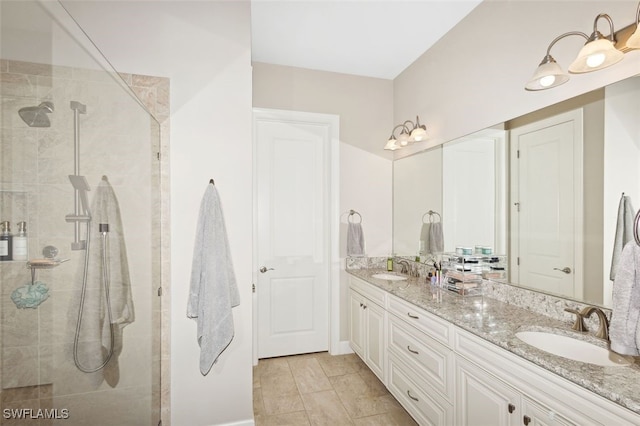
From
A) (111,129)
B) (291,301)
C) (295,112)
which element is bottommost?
(291,301)

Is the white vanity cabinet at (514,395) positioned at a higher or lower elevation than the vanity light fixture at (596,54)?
lower

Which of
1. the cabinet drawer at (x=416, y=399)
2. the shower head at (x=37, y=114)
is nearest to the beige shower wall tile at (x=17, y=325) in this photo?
the shower head at (x=37, y=114)

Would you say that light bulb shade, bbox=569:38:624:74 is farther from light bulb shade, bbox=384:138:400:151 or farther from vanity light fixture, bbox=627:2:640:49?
light bulb shade, bbox=384:138:400:151

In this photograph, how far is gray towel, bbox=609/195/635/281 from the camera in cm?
134

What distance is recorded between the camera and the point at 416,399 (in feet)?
6.42

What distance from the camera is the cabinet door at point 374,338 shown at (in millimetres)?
2422

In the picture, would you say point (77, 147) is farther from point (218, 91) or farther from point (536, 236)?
point (536, 236)

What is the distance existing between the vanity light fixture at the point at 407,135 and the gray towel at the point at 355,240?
87 cm

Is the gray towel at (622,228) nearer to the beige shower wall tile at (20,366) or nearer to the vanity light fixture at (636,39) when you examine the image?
the vanity light fixture at (636,39)

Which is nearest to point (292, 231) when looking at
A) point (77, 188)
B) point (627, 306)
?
point (77, 188)

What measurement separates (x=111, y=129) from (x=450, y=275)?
2132 millimetres

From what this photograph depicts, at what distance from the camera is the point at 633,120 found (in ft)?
4.33

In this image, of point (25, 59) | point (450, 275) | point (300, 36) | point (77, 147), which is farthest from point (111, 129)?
point (450, 275)

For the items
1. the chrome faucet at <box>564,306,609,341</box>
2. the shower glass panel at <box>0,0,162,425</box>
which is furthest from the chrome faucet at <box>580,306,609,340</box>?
the shower glass panel at <box>0,0,162,425</box>
